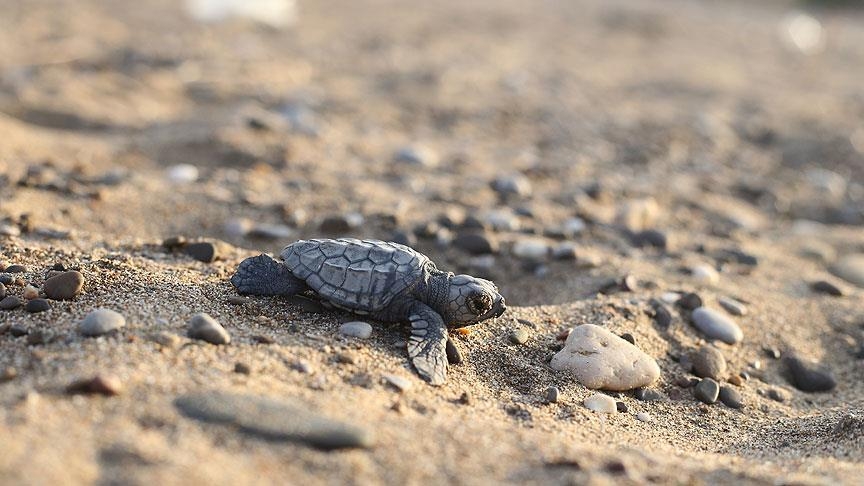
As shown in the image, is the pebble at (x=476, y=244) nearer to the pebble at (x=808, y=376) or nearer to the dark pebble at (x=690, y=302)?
the dark pebble at (x=690, y=302)

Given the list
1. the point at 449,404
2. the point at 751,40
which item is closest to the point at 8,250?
the point at 449,404

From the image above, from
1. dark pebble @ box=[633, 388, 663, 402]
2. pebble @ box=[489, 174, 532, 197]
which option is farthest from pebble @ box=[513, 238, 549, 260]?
dark pebble @ box=[633, 388, 663, 402]

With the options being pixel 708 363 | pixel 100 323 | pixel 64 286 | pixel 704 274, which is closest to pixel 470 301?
pixel 708 363

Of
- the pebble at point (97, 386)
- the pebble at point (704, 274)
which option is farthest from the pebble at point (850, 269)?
the pebble at point (97, 386)

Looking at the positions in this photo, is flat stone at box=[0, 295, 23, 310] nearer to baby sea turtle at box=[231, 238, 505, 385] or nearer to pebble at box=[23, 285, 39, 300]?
pebble at box=[23, 285, 39, 300]

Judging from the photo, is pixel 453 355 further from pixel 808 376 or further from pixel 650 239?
pixel 650 239

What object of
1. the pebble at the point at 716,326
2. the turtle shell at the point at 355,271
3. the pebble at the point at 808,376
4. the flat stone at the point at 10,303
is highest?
the turtle shell at the point at 355,271

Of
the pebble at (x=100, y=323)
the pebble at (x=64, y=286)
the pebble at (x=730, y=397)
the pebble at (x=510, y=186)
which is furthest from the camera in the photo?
the pebble at (x=510, y=186)
